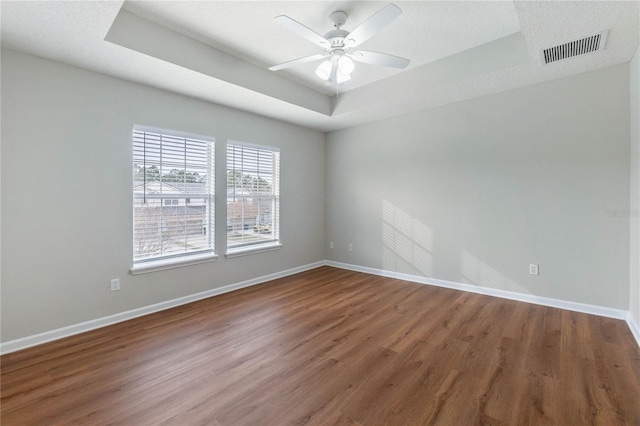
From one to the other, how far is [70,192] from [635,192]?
541 centimetres

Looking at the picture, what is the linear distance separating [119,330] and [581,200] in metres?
5.08

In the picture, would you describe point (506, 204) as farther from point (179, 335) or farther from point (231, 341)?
point (179, 335)

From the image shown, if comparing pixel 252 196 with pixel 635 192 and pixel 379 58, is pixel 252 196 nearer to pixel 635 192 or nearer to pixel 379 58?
pixel 379 58

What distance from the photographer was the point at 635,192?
2809mm

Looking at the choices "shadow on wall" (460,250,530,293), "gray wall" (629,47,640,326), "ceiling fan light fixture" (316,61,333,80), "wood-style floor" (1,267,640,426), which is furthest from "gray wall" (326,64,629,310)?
"ceiling fan light fixture" (316,61,333,80)

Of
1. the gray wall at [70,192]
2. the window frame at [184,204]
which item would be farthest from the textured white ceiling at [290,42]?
the window frame at [184,204]

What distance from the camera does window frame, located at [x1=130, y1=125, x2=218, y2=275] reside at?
3.25 meters

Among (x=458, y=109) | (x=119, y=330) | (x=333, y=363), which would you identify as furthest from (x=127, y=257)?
(x=458, y=109)

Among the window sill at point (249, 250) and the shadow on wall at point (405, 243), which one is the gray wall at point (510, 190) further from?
the window sill at point (249, 250)

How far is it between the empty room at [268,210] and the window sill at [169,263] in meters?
0.02

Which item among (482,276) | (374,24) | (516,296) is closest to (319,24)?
(374,24)

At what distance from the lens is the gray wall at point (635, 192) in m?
2.68

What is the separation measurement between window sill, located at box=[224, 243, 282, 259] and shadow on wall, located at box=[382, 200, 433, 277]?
1.80 m

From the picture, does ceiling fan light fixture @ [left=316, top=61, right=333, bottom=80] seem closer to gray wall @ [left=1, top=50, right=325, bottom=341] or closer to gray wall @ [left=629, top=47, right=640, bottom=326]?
gray wall @ [left=1, top=50, right=325, bottom=341]
